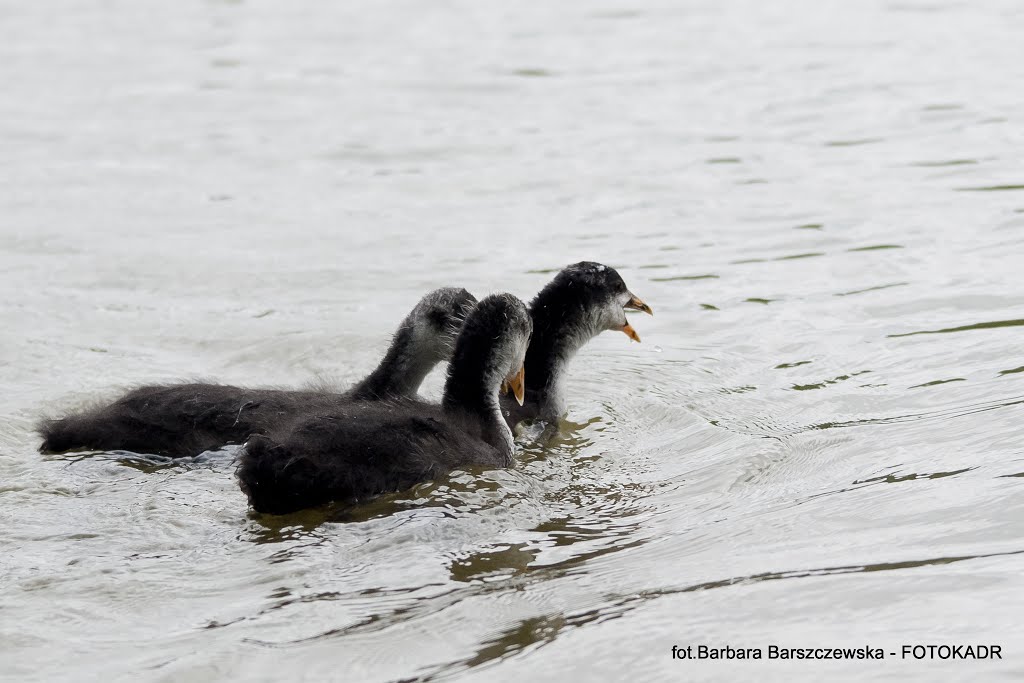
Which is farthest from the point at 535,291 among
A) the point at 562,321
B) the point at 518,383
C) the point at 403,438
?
the point at 403,438

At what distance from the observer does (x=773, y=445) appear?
7531 millimetres

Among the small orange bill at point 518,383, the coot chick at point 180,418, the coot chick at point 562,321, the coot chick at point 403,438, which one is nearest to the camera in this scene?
the coot chick at point 403,438

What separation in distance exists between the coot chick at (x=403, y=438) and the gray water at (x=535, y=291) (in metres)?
0.17

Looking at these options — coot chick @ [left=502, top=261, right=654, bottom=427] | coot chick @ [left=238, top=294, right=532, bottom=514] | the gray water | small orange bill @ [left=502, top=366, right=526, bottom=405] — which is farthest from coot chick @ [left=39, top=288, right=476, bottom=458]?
coot chick @ [left=502, top=261, right=654, bottom=427]

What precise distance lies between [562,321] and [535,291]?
1.86m

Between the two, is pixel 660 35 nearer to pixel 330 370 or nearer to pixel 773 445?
pixel 330 370

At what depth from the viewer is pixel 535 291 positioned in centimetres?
1038

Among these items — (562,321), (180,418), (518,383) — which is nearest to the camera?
(180,418)

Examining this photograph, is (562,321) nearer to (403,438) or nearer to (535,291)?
(535,291)

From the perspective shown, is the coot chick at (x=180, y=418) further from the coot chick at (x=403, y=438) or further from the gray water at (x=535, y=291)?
the coot chick at (x=403, y=438)

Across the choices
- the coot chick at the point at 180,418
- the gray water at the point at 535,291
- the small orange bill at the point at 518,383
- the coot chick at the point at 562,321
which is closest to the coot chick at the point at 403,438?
the small orange bill at the point at 518,383

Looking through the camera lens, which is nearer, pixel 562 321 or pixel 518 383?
pixel 518 383

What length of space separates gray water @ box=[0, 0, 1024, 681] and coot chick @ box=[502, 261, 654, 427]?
260 millimetres

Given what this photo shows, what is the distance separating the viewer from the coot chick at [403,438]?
6.40 metres
